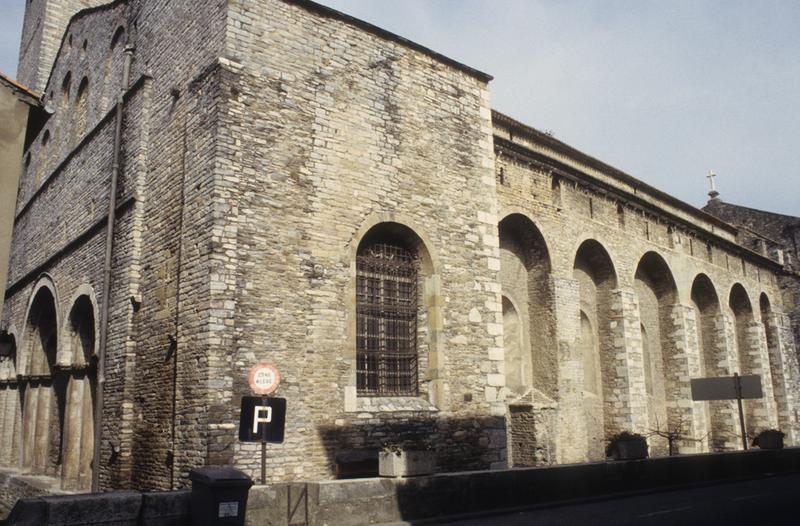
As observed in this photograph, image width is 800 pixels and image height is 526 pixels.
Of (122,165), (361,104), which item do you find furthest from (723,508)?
(122,165)

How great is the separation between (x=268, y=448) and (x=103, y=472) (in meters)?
3.81

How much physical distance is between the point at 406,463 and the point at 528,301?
29.6 feet

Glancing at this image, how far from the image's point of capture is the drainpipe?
11.3 m

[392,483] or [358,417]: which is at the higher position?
[358,417]

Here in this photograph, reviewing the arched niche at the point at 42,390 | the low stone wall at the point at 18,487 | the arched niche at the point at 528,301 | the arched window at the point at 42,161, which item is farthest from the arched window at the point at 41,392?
the arched niche at the point at 528,301

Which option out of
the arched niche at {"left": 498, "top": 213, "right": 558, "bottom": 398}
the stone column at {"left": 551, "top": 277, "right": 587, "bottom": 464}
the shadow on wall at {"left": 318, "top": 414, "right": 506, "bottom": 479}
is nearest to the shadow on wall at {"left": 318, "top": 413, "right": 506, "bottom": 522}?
the shadow on wall at {"left": 318, "top": 414, "right": 506, "bottom": 479}

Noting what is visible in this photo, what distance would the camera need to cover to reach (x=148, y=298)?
11242 millimetres

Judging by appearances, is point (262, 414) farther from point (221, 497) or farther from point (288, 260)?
point (288, 260)

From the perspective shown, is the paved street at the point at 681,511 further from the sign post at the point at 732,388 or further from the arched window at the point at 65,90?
the arched window at the point at 65,90

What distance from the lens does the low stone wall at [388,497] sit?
20.1 ft

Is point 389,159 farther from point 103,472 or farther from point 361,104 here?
point 103,472

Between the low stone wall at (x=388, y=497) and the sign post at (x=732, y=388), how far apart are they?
8.46 feet

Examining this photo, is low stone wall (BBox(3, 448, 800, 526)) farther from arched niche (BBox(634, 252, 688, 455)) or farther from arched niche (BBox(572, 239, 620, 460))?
arched niche (BBox(634, 252, 688, 455))

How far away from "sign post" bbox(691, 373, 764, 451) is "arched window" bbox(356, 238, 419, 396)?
765 cm
